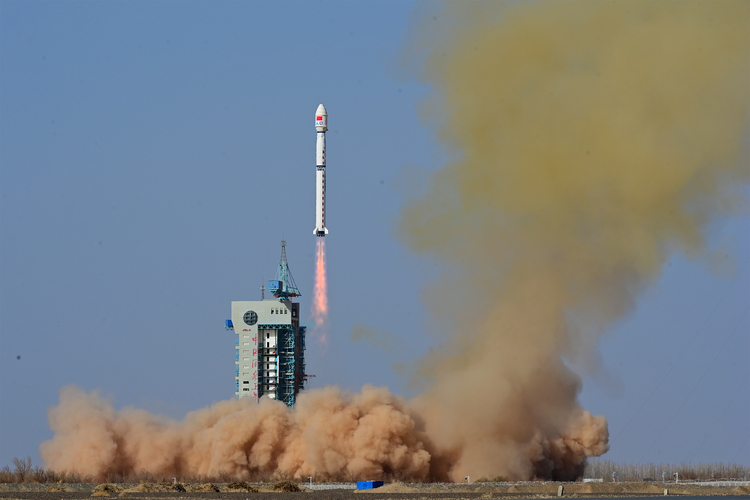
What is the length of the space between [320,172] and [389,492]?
31.7m

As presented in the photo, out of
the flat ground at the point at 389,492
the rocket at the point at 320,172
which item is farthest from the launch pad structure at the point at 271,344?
the flat ground at the point at 389,492

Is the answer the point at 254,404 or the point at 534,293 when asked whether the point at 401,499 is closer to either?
the point at 534,293

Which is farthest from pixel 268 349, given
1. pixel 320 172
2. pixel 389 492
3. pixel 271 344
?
pixel 389 492

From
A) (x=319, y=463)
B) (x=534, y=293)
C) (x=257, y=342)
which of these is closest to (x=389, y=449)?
(x=319, y=463)

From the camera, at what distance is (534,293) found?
8356 centimetres

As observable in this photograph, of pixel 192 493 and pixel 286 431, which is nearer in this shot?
pixel 192 493

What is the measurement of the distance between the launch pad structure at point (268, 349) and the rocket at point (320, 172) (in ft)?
21.8

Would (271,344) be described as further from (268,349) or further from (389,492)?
(389,492)

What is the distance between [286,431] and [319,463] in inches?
222

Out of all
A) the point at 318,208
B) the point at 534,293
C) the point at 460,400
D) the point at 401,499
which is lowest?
the point at 401,499

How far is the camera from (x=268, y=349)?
10081cm

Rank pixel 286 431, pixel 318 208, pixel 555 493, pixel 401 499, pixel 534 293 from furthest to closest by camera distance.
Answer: pixel 318 208 < pixel 286 431 < pixel 534 293 < pixel 555 493 < pixel 401 499

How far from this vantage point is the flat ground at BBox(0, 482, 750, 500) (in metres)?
70.4

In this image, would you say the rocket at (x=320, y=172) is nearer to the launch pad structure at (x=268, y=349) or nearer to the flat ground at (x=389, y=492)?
the launch pad structure at (x=268, y=349)
